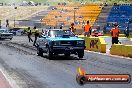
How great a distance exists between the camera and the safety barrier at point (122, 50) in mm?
25359

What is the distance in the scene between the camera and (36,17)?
337 feet

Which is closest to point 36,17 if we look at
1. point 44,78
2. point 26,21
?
point 26,21

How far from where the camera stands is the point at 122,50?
26391 millimetres

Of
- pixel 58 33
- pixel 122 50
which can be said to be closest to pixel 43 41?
pixel 58 33

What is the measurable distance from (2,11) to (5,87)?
115651 millimetres

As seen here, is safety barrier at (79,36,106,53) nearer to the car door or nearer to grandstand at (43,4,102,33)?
the car door

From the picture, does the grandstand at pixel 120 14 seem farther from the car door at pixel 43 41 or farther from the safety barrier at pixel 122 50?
the car door at pixel 43 41

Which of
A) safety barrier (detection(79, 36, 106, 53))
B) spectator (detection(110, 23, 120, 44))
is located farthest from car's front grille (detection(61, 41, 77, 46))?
safety barrier (detection(79, 36, 106, 53))

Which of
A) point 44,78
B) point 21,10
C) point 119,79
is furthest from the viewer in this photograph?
point 21,10

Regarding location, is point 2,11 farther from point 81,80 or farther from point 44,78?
point 81,80

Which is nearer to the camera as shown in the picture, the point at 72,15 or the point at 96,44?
the point at 96,44

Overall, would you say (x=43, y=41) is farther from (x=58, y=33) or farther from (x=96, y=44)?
(x=96, y=44)

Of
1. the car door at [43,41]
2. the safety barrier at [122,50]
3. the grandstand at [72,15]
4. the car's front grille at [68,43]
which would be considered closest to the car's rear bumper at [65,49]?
the car's front grille at [68,43]

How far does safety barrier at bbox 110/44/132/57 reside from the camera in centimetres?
2536
